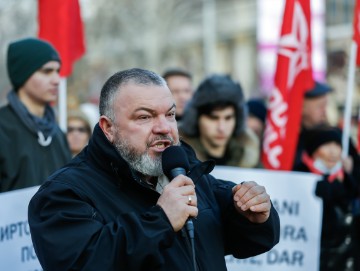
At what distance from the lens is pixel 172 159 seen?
3131mm

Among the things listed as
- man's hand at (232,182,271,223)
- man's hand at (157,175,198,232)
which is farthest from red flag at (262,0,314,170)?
man's hand at (157,175,198,232)

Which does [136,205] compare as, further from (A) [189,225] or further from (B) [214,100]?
(B) [214,100]

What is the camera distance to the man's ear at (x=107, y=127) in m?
3.34

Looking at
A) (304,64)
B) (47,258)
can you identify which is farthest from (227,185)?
(304,64)

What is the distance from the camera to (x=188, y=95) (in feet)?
26.3

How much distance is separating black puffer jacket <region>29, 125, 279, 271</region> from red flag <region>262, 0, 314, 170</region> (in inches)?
132

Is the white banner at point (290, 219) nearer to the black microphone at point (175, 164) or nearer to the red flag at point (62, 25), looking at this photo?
the red flag at point (62, 25)

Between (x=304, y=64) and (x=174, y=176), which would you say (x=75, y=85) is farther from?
(x=174, y=176)

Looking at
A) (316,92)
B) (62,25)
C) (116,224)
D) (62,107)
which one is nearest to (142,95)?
(116,224)

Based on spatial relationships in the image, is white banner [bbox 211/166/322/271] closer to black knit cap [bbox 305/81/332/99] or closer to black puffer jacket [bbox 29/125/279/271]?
black knit cap [bbox 305/81/332/99]

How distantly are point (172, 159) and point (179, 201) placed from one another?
22 cm

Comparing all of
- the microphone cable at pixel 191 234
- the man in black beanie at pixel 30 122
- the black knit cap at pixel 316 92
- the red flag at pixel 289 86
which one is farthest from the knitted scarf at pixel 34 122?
the black knit cap at pixel 316 92

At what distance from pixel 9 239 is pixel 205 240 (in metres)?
1.76

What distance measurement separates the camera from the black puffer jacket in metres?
2.98
